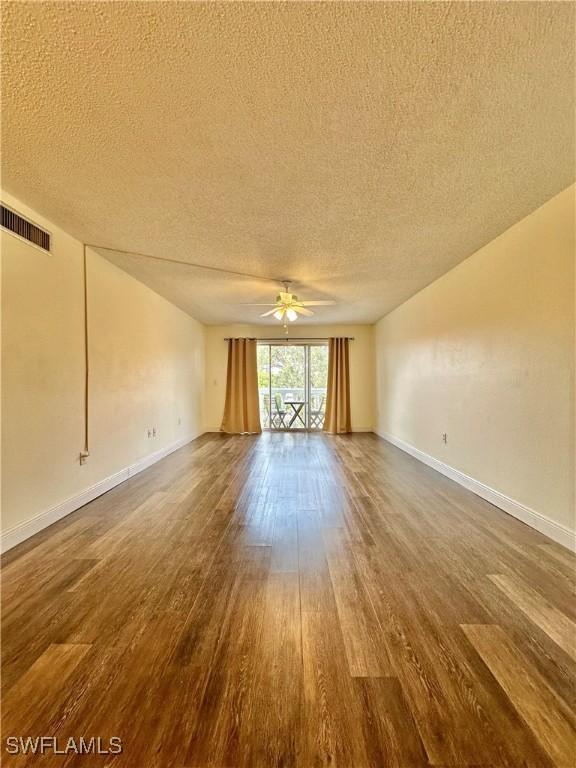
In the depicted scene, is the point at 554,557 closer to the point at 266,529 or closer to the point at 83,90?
the point at 266,529

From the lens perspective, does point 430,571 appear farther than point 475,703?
Yes

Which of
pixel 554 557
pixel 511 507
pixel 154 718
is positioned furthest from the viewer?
pixel 511 507

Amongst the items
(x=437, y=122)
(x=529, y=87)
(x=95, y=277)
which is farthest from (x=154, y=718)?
(x=95, y=277)

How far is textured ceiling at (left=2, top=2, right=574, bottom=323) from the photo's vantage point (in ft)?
3.78

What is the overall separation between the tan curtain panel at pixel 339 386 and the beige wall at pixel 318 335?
18 centimetres

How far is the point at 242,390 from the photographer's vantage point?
7105 millimetres

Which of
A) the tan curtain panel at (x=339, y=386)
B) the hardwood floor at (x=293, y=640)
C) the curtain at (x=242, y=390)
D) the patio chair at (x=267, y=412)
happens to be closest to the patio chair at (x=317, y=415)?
the tan curtain panel at (x=339, y=386)

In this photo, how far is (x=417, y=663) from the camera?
49.5 inches

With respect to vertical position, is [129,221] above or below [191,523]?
above

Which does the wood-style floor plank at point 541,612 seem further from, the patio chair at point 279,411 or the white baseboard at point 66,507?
the patio chair at point 279,411

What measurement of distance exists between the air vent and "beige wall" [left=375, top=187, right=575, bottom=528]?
12.0ft

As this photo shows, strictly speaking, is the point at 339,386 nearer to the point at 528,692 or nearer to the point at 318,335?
the point at 318,335

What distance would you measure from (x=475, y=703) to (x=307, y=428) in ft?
20.7

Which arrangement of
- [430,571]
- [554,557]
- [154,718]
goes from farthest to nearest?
[554,557] → [430,571] → [154,718]
